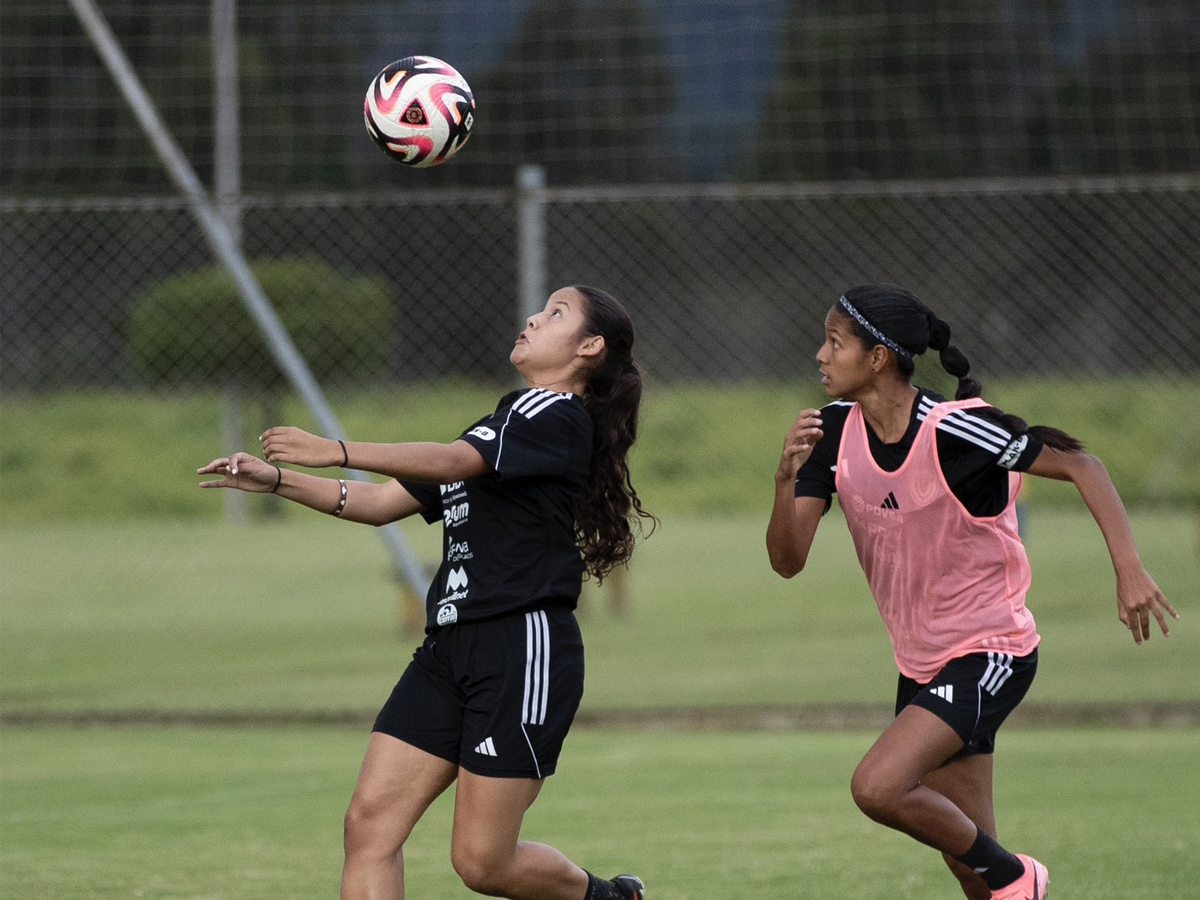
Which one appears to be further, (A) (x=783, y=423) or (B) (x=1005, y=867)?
(A) (x=783, y=423)

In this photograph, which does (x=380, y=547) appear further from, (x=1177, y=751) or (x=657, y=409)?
(x=1177, y=751)

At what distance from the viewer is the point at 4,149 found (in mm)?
13133

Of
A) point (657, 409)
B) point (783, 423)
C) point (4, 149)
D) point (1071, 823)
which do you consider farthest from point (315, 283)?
point (1071, 823)

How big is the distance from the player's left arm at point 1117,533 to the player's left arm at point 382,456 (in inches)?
58.4

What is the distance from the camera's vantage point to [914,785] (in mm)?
4613

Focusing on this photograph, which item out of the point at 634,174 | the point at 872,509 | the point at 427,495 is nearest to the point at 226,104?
the point at 634,174

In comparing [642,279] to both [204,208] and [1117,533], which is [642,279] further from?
[1117,533]

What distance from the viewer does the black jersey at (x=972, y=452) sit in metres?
4.72

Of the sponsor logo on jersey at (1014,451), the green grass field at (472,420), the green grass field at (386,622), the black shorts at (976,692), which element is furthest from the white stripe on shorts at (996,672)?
the green grass field at (472,420)

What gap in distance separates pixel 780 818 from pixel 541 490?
2942 millimetres

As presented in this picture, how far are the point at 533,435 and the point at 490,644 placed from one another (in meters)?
0.51

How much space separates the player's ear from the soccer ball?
54.9 inches

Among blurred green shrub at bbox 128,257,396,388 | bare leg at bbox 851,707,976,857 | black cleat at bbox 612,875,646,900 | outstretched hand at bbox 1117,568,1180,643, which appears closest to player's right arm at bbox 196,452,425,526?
black cleat at bbox 612,875,646,900

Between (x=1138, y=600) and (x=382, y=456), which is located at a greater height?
(x=382, y=456)
